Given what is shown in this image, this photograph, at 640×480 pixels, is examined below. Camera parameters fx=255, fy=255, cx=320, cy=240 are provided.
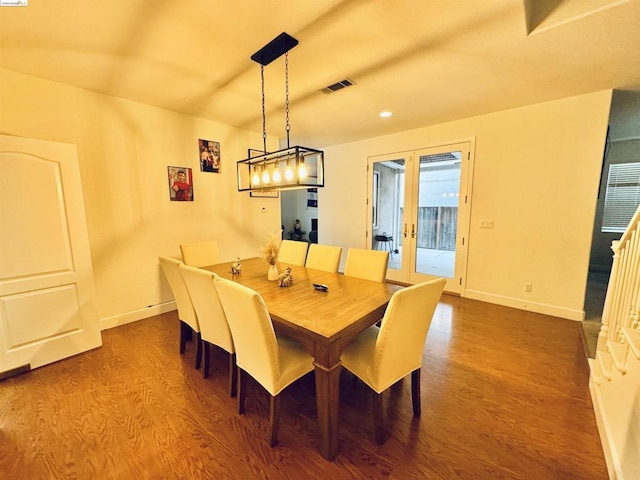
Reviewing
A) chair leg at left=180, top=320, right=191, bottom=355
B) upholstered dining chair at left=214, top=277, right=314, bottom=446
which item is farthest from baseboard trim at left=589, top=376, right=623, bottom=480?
chair leg at left=180, top=320, right=191, bottom=355

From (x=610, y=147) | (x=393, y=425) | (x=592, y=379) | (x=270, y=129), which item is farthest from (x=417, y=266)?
(x=610, y=147)

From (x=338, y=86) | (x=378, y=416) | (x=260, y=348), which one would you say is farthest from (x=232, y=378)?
(x=338, y=86)

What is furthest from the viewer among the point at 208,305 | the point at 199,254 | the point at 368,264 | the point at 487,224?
the point at 487,224

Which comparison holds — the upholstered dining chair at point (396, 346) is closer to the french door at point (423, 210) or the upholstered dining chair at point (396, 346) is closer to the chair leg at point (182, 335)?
the chair leg at point (182, 335)

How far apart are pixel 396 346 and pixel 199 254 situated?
250 centimetres

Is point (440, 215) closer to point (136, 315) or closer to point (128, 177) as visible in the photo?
point (128, 177)

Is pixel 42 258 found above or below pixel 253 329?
above

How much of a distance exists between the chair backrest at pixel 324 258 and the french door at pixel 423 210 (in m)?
2.14

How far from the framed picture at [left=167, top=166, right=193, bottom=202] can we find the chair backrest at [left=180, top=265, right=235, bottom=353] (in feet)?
6.42

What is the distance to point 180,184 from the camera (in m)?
3.53

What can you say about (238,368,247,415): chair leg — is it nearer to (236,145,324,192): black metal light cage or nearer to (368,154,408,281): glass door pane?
(236,145,324,192): black metal light cage

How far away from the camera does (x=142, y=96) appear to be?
2947 millimetres

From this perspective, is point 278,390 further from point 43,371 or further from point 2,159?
point 2,159

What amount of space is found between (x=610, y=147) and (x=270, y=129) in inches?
251
